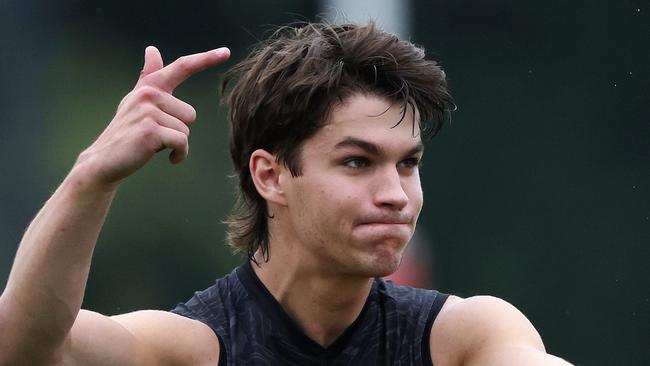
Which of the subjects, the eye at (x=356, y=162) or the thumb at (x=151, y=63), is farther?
the eye at (x=356, y=162)

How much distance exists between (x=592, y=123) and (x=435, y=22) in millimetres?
1100

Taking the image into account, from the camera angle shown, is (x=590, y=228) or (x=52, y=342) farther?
(x=590, y=228)

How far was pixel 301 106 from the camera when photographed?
5293mm

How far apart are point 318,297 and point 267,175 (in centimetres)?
48

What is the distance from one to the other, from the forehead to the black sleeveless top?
594mm

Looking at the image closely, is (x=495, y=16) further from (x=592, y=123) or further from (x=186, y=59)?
(x=186, y=59)

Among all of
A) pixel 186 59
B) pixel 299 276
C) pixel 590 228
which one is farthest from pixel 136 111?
pixel 590 228

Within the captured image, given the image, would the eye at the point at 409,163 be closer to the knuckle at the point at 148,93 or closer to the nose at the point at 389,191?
the nose at the point at 389,191

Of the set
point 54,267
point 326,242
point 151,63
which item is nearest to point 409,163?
point 326,242

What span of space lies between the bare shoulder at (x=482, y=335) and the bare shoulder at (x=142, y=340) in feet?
2.52

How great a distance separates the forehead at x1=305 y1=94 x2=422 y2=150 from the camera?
16.8ft

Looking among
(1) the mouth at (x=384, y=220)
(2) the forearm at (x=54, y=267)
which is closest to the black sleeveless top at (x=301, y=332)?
(1) the mouth at (x=384, y=220)

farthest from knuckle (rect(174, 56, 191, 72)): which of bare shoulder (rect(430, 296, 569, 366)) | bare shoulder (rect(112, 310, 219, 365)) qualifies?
bare shoulder (rect(430, 296, 569, 366))

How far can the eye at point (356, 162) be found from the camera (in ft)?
16.8
